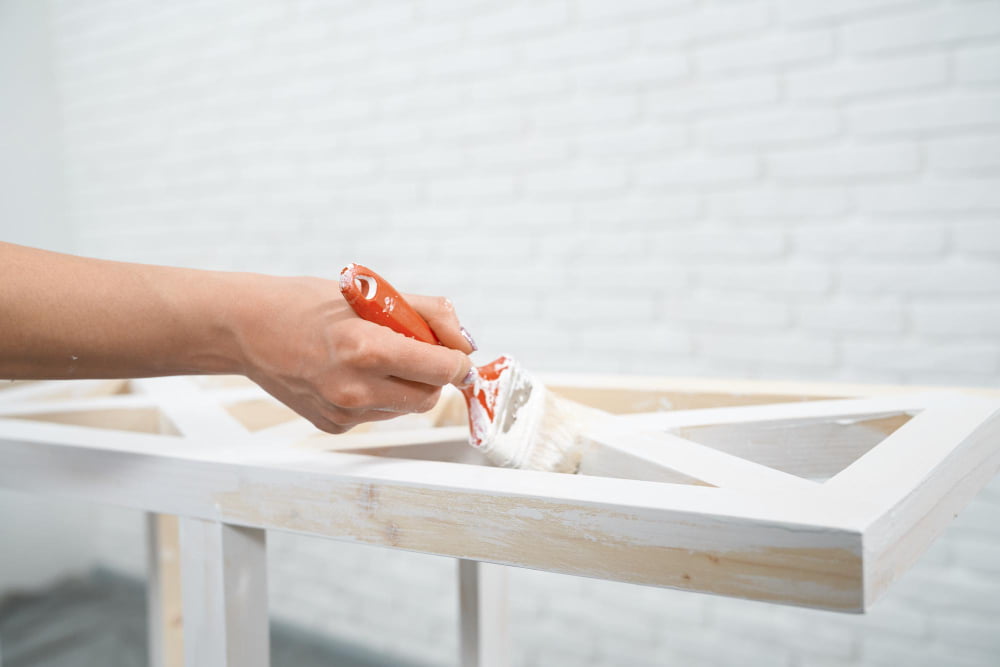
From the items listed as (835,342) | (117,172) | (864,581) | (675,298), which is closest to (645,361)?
(675,298)

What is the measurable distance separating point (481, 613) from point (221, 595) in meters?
0.38

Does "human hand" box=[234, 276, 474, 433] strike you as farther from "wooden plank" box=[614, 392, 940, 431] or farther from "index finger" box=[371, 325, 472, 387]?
"wooden plank" box=[614, 392, 940, 431]

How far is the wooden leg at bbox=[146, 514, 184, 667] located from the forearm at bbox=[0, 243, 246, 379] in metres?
0.70

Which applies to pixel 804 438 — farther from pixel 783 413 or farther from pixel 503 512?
pixel 503 512

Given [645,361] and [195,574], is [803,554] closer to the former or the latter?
[195,574]

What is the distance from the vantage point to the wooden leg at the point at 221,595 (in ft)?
1.95

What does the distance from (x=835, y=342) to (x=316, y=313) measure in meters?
1.05

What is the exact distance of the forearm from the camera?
544 mm

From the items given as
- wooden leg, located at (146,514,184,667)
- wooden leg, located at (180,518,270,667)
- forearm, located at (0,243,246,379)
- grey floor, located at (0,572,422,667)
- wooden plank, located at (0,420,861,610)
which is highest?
forearm, located at (0,243,246,379)

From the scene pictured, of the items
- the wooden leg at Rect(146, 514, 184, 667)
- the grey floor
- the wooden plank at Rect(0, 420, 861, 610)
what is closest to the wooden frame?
the wooden plank at Rect(0, 420, 861, 610)

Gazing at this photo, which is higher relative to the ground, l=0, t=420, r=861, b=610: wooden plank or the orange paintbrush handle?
the orange paintbrush handle

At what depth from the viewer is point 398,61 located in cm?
176

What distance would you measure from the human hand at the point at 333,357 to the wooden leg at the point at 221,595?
11cm

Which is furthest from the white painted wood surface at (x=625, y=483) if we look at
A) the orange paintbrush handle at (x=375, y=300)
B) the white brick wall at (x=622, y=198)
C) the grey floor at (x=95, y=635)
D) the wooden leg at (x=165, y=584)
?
the grey floor at (x=95, y=635)
